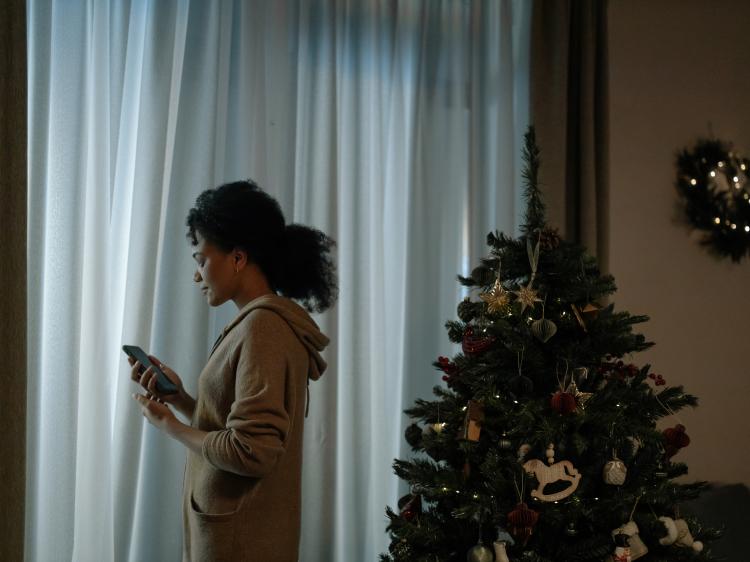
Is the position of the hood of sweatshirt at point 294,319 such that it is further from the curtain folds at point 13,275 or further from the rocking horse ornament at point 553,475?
the curtain folds at point 13,275

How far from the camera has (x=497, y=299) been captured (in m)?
1.83

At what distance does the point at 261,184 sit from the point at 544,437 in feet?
4.00

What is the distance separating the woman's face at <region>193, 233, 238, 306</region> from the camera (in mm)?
1580

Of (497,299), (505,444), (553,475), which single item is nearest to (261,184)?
(497,299)

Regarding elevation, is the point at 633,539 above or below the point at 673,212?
below

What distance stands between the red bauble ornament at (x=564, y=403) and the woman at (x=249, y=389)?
1.71ft

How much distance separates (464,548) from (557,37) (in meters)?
1.83

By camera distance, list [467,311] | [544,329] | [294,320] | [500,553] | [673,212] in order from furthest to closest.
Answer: [673,212] < [467,311] < [544,329] < [500,553] < [294,320]

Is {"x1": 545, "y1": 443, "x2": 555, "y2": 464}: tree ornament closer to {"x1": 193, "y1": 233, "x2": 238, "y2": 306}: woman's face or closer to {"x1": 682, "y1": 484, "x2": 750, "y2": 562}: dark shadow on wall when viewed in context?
{"x1": 193, "y1": 233, "x2": 238, "y2": 306}: woman's face

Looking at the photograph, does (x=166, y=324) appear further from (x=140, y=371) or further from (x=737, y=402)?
(x=737, y=402)

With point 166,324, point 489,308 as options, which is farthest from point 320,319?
point 489,308

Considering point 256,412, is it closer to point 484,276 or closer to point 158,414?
point 158,414

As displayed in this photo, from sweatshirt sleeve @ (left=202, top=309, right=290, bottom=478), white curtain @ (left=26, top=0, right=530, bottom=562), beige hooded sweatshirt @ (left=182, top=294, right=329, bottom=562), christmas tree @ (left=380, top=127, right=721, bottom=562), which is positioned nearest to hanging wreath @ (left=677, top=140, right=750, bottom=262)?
white curtain @ (left=26, top=0, right=530, bottom=562)

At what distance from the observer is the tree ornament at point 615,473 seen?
1662 mm
